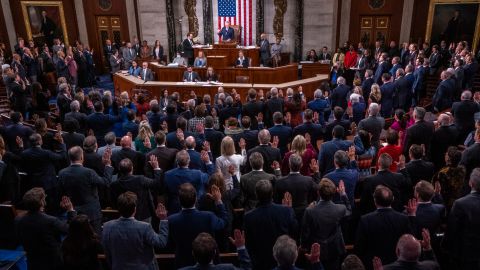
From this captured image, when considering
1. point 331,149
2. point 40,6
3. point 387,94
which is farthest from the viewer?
point 40,6

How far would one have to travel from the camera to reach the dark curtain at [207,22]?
55.2ft

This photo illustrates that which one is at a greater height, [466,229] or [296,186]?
[296,186]

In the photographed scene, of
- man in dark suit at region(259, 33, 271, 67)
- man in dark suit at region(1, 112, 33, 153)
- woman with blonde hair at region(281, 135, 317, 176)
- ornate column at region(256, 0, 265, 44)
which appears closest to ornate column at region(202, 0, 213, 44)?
ornate column at region(256, 0, 265, 44)

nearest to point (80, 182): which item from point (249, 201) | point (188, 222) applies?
point (188, 222)

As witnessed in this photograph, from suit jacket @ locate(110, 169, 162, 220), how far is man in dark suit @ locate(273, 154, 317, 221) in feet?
4.35

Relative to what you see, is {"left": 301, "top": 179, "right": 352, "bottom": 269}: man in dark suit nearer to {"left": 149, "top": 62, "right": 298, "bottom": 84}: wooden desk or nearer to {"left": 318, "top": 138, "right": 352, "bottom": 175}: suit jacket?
{"left": 318, "top": 138, "right": 352, "bottom": 175}: suit jacket

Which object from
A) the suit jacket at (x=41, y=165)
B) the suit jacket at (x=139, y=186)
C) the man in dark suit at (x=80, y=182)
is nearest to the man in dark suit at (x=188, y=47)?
the suit jacket at (x=41, y=165)

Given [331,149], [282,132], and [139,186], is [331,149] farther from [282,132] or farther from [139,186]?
[139,186]

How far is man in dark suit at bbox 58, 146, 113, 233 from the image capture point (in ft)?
14.8

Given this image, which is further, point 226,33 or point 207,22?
point 207,22

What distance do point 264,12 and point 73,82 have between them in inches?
314

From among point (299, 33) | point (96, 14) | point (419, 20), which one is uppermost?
point (96, 14)

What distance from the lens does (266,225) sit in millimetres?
3670

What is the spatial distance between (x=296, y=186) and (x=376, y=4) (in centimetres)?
1355
